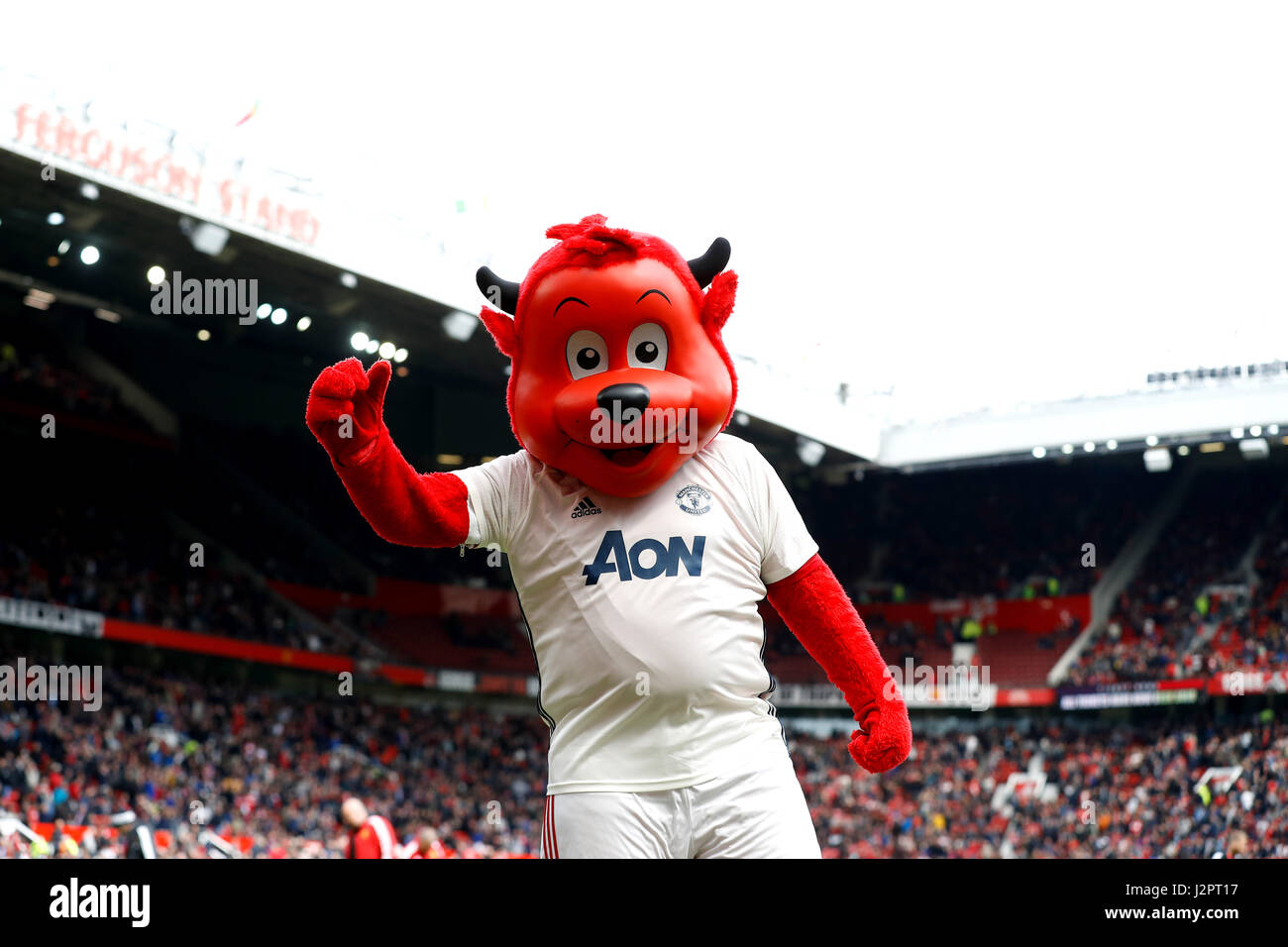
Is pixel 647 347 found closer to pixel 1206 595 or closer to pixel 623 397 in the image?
pixel 623 397

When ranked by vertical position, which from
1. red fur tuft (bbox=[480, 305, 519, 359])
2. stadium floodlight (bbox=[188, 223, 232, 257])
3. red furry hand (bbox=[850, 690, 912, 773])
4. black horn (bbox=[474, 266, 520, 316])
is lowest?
red furry hand (bbox=[850, 690, 912, 773])

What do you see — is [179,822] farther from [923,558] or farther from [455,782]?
[923,558]

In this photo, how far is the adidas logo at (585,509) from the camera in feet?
10.6

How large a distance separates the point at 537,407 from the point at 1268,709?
807 inches

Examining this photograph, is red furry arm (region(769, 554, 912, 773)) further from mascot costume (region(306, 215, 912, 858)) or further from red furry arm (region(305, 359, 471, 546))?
red furry arm (region(305, 359, 471, 546))

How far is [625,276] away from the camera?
10.6ft

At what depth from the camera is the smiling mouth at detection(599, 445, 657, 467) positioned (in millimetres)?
3150

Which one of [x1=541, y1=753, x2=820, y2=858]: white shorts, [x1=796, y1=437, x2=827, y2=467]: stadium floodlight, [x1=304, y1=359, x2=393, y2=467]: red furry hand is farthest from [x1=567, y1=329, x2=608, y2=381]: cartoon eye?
[x1=796, y1=437, x2=827, y2=467]: stadium floodlight

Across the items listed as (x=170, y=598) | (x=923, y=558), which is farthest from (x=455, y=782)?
(x=923, y=558)

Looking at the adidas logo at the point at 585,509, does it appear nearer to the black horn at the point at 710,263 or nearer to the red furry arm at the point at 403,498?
the red furry arm at the point at 403,498

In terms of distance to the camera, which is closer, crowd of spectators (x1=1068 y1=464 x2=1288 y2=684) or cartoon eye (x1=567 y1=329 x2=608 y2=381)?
cartoon eye (x1=567 y1=329 x2=608 y2=381)

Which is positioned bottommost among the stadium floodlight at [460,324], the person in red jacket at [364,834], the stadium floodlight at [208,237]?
the person in red jacket at [364,834]

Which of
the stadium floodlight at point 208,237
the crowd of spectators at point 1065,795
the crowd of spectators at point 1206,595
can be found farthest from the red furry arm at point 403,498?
the crowd of spectators at point 1206,595

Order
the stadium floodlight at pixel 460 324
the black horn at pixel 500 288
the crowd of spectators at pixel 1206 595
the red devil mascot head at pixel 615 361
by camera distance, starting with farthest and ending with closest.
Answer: the crowd of spectators at pixel 1206 595, the stadium floodlight at pixel 460 324, the black horn at pixel 500 288, the red devil mascot head at pixel 615 361
